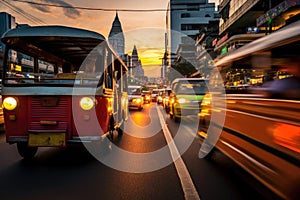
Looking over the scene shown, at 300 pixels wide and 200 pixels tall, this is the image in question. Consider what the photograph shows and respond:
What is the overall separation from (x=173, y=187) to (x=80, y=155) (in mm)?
3062

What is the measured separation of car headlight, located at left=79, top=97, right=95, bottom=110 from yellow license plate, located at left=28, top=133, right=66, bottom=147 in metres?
0.63

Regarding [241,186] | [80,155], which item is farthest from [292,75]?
[80,155]

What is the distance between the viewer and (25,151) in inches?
261

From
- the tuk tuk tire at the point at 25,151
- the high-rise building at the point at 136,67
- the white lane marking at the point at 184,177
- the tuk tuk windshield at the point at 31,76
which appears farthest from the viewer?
the high-rise building at the point at 136,67

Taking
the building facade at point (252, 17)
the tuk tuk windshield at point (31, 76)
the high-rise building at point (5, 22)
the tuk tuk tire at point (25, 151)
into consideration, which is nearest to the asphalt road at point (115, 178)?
the tuk tuk tire at point (25, 151)

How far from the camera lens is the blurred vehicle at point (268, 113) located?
312 centimetres

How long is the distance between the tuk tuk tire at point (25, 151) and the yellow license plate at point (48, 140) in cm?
54

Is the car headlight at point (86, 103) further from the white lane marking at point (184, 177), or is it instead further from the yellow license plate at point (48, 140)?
the white lane marking at point (184, 177)

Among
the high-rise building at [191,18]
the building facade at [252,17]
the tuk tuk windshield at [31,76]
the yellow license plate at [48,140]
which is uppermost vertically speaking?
the high-rise building at [191,18]

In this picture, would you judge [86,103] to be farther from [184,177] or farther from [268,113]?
[268,113]

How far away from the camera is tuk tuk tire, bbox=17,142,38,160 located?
6.52 metres

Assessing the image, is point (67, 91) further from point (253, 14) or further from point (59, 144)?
point (253, 14)

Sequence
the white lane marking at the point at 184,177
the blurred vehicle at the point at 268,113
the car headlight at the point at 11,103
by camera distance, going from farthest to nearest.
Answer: the car headlight at the point at 11,103 → the white lane marking at the point at 184,177 → the blurred vehicle at the point at 268,113

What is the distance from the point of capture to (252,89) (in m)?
A: 4.93
